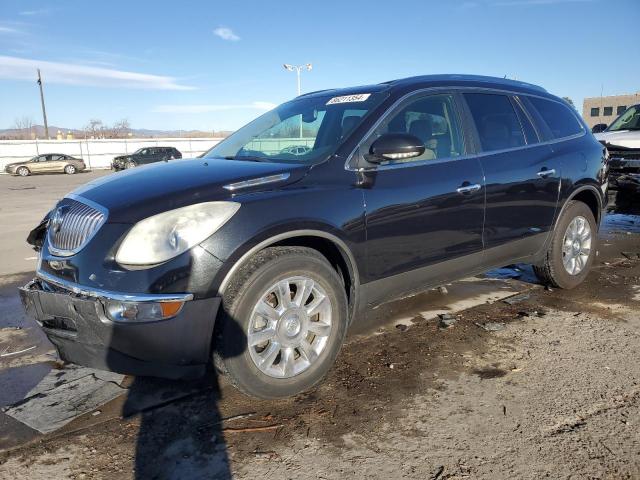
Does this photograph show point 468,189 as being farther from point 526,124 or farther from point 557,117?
point 557,117

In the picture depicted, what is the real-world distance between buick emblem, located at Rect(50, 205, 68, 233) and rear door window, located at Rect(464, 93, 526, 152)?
3.04m

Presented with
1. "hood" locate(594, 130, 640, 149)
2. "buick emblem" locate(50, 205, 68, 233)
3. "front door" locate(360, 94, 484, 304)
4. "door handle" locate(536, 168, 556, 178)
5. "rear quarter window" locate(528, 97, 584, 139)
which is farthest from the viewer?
"hood" locate(594, 130, 640, 149)

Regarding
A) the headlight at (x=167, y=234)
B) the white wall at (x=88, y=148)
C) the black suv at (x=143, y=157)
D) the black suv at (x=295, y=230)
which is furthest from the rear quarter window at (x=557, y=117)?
the white wall at (x=88, y=148)

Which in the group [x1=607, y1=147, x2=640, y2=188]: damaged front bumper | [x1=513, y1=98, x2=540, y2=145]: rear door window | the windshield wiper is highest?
[x1=513, y1=98, x2=540, y2=145]: rear door window

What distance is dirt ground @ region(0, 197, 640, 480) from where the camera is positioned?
95.1 inches

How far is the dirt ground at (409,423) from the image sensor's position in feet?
7.93

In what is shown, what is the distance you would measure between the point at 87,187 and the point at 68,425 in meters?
1.45

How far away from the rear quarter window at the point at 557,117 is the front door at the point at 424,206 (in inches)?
49.4

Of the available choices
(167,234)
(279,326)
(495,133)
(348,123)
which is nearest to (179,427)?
(279,326)

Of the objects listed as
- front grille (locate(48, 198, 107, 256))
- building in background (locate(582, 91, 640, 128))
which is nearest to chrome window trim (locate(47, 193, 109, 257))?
front grille (locate(48, 198, 107, 256))

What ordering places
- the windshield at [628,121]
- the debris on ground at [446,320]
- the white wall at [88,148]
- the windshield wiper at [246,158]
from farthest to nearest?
the white wall at [88,148]
the windshield at [628,121]
the debris on ground at [446,320]
the windshield wiper at [246,158]

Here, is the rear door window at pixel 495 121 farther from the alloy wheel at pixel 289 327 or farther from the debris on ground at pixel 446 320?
the alloy wheel at pixel 289 327

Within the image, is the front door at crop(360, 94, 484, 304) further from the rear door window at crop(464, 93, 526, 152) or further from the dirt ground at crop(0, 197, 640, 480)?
the dirt ground at crop(0, 197, 640, 480)

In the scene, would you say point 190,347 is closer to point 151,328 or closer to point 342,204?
point 151,328
